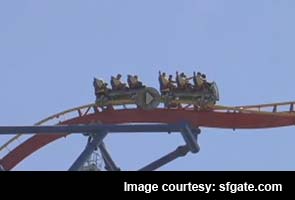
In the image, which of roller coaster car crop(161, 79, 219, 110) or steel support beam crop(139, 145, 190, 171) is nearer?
steel support beam crop(139, 145, 190, 171)

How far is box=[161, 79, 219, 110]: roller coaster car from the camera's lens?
1702 cm

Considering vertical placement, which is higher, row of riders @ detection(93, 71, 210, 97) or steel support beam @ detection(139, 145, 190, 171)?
row of riders @ detection(93, 71, 210, 97)

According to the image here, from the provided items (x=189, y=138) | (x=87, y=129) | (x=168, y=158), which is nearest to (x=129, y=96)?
(x=168, y=158)

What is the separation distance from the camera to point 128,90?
57.1 feet

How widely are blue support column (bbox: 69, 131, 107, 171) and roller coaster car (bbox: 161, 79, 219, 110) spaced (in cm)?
579

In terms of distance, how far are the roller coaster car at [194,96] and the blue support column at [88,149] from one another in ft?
19.0

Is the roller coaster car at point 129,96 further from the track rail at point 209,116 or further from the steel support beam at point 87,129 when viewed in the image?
the steel support beam at point 87,129

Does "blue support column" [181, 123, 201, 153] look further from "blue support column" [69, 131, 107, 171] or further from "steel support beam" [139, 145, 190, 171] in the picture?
"blue support column" [69, 131, 107, 171]

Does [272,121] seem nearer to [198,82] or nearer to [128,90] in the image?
[198,82]

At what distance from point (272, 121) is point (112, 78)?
3629 mm
